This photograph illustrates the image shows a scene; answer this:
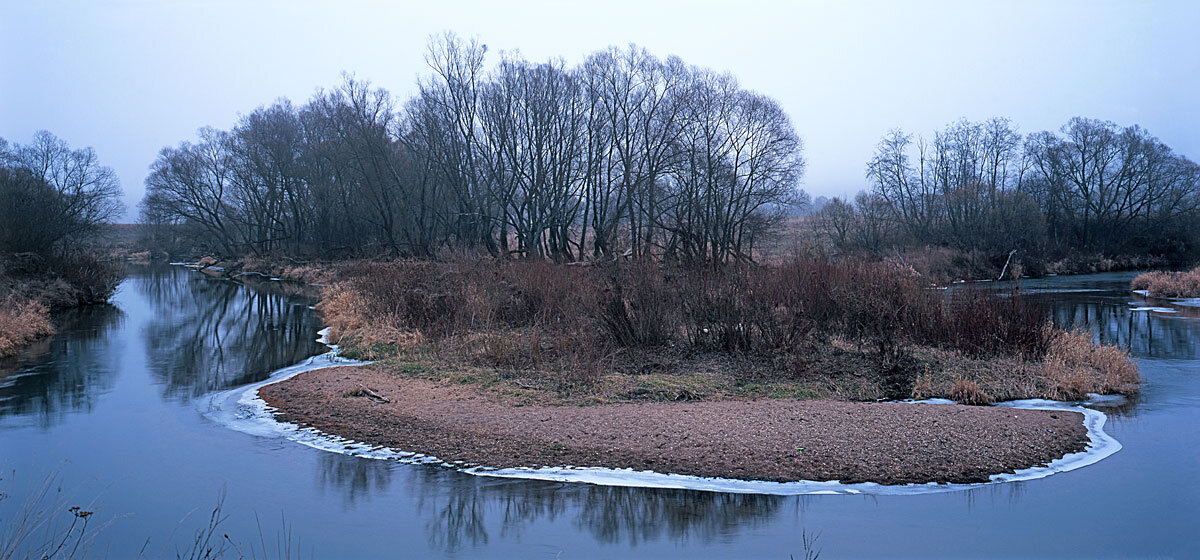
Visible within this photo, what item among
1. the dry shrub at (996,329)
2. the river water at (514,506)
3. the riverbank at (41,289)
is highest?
the riverbank at (41,289)

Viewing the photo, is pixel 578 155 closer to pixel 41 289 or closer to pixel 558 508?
pixel 41 289

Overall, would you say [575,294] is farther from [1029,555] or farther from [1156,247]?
[1156,247]

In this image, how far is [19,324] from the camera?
62.8 feet

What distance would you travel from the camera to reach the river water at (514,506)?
6457 millimetres

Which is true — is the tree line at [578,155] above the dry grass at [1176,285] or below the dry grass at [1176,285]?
above

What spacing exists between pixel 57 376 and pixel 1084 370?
61.8ft

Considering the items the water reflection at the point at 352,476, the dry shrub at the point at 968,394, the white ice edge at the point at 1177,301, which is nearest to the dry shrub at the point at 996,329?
the dry shrub at the point at 968,394

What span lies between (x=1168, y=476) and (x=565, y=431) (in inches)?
265

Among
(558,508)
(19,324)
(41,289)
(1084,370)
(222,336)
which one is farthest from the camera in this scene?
(41,289)

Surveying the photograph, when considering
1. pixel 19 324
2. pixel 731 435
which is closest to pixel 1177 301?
pixel 731 435

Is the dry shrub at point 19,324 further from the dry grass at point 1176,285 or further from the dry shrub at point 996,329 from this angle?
the dry grass at point 1176,285

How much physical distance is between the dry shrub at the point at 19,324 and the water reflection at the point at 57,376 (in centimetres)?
29

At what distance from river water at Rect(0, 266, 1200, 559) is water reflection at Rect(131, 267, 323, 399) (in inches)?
134

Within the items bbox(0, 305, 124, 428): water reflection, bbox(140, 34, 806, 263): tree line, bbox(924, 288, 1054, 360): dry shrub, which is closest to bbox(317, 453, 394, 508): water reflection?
bbox(0, 305, 124, 428): water reflection
